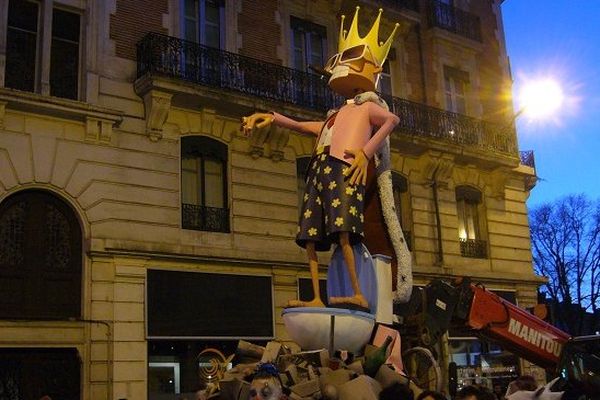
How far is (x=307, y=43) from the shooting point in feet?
62.3

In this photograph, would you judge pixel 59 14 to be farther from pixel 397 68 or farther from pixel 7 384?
pixel 397 68

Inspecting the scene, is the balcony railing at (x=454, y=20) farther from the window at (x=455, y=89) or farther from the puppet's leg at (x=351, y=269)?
the puppet's leg at (x=351, y=269)

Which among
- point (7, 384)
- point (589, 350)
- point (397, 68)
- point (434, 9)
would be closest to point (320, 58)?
point (397, 68)

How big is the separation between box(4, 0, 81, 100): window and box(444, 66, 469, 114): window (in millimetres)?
10771

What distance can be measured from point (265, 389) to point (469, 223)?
16.4m

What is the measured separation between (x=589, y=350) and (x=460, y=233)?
1190 centimetres

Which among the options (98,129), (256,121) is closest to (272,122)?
(256,121)

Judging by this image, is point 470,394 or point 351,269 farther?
point 351,269

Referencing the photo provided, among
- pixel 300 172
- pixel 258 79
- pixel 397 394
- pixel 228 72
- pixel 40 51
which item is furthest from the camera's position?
pixel 300 172

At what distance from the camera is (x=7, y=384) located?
1323cm

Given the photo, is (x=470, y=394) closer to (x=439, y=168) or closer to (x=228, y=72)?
(x=228, y=72)

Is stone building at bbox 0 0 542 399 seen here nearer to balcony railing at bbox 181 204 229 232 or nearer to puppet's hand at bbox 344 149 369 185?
balcony railing at bbox 181 204 229 232

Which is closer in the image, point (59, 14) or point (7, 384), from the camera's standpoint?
point (7, 384)

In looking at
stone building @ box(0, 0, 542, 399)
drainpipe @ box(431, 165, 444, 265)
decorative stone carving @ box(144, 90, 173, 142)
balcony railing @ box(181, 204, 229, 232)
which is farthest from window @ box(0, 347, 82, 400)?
drainpipe @ box(431, 165, 444, 265)
